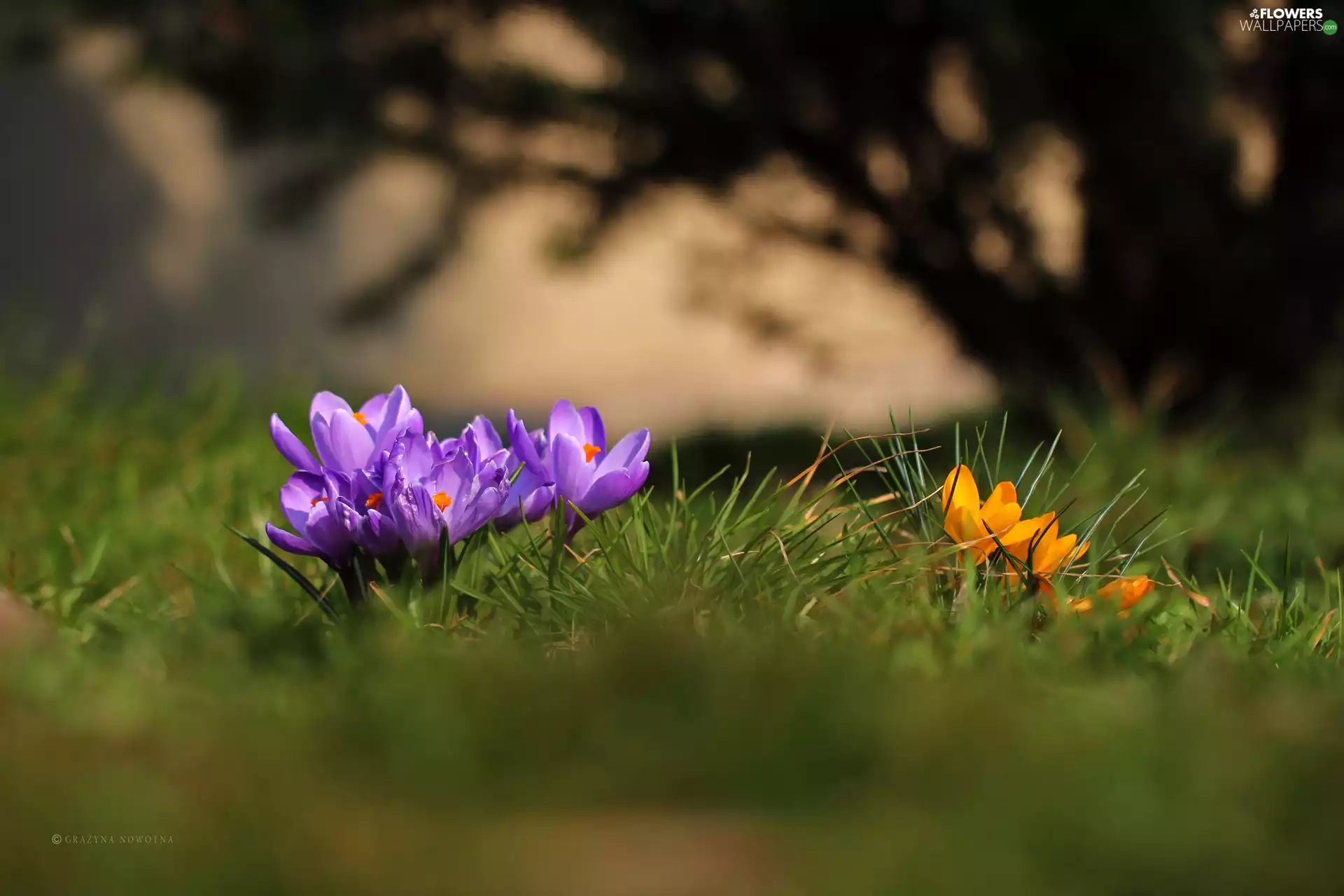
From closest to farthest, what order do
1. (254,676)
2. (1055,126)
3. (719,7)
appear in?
(254,676) < (719,7) < (1055,126)

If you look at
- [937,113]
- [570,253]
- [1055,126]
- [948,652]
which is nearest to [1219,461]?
[1055,126]

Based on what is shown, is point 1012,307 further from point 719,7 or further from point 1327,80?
point 719,7

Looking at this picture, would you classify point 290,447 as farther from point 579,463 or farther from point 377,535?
point 579,463
